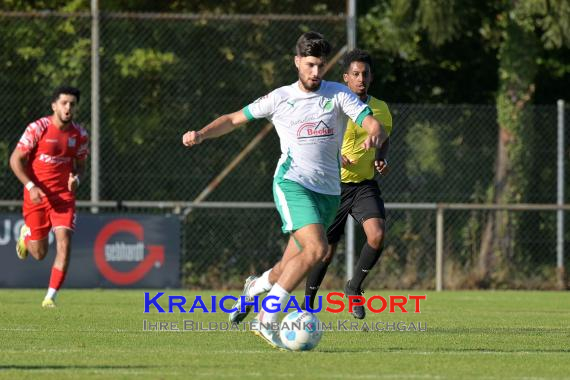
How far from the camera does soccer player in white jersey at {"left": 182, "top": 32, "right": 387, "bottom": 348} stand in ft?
28.8

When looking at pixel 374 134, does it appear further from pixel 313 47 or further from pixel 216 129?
pixel 216 129

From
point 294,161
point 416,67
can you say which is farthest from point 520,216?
point 294,161

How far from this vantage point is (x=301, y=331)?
8445 millimetres

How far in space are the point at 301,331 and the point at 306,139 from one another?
1380mm

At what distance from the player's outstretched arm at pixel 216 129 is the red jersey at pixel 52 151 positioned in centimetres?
487

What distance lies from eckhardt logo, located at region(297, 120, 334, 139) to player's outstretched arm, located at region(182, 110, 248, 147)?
16.2 inches

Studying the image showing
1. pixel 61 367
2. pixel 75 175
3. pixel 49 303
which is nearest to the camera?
pixel 61 367

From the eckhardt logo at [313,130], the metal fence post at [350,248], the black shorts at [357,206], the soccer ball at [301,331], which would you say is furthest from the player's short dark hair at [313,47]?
the metal fence post at [350,248]

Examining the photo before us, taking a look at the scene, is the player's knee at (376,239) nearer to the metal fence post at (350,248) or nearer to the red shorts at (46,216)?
the red shorts at (46,216)

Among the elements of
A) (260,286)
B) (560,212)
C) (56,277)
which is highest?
(560,212)

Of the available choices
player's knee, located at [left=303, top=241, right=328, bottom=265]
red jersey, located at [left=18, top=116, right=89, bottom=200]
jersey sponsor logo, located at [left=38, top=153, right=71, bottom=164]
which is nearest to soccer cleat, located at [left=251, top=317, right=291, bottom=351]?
player's knee, located at [left=303, top=241, right=328, bottom=265]

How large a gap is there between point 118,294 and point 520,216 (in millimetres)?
6075

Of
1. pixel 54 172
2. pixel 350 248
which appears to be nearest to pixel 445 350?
pixel 54 172

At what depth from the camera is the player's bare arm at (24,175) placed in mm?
12734
